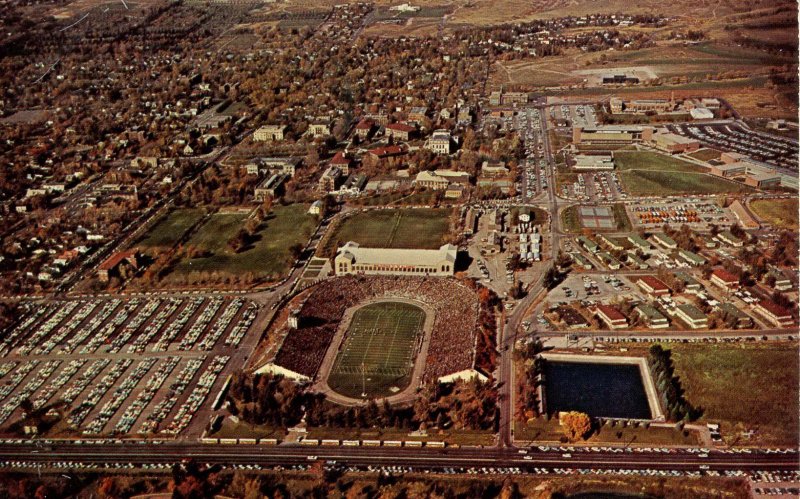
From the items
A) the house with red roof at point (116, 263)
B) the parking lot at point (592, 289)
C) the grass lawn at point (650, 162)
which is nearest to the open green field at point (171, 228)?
the house with red roof at point (116, 263)

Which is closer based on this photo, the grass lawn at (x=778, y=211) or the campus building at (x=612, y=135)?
the grass lawn at (x=778, y=211)

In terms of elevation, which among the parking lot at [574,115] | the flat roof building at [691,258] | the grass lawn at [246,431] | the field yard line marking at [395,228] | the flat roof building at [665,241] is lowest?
the flat roof building at [691,258]

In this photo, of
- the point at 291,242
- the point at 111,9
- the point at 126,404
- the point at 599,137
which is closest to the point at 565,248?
the point at 291,242

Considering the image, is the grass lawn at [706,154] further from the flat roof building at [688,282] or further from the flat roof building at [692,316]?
the flat roof building at [692,316]

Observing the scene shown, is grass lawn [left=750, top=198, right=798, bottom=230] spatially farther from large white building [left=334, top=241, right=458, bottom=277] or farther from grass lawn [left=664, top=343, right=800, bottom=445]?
large white building [left=334, top=241, right=458, bottom=277]

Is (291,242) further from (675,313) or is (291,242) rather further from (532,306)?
(675,313)

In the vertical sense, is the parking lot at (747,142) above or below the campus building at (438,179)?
below
